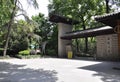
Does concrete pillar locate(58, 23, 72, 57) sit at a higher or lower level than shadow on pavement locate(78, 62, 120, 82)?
higher

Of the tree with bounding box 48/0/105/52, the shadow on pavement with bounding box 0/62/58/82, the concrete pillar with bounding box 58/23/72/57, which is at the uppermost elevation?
the tree with bounding box 48/0/105/52

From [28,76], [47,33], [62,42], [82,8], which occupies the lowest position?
[28,76]

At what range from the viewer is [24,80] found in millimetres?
7730

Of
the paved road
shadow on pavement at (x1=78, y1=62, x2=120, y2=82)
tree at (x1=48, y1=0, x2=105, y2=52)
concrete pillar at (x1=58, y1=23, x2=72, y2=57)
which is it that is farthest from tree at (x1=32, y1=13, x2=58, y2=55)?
shadow on pavement at (x1=78, y1=62, x2=120, y2=82)

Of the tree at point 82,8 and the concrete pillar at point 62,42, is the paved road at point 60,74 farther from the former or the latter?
the tree at point 82,8

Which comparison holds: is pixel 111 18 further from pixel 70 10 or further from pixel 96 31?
pixel 70 10

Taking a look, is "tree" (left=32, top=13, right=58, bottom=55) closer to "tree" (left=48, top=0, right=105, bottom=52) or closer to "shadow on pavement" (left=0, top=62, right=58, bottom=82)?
"tree" (left=48, top=0, right=105, bottom=52)

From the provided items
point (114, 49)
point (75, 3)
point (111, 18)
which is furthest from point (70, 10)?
point (111, 18)

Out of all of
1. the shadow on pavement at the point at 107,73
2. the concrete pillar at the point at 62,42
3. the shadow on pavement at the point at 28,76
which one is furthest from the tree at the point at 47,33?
the shadow on pavement at the point at 28,76

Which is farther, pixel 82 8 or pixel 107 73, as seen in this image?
pixel 82 8

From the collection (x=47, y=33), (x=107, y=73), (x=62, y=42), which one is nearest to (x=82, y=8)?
(x=47, y=33)

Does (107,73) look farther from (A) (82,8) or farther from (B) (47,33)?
(A) (82,8)

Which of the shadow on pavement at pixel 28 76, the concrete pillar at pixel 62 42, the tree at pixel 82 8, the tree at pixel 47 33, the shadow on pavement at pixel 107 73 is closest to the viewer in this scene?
the shadow on pavement at pixel 28 76

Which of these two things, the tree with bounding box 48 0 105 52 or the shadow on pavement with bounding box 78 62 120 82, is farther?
the tree with bounding box 48 0 105 52
